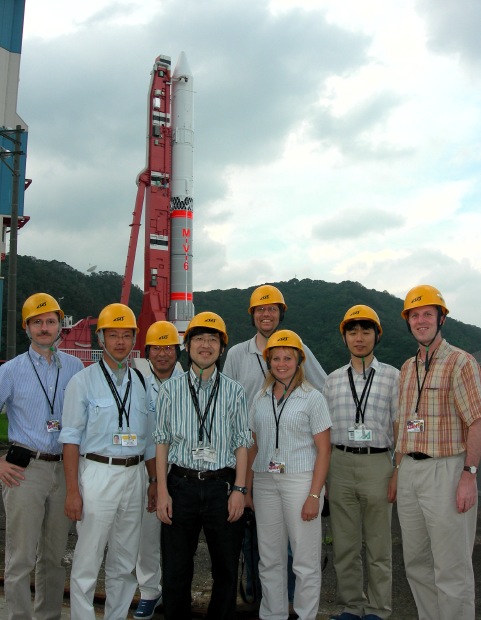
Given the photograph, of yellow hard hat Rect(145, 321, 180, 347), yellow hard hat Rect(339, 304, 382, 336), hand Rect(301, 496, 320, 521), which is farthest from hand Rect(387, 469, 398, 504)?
yellow hard hat Rect(145, 321, 180, 347)

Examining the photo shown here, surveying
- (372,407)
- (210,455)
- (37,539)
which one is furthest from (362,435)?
(37,539)

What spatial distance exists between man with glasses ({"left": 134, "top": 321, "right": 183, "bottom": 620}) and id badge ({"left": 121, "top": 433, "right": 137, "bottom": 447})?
309mm

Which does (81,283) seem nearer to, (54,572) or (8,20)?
(8,20)

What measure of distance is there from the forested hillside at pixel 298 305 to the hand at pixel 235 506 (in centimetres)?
3343

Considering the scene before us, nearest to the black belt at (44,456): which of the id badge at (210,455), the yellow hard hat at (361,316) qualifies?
the id badge at (210,455)

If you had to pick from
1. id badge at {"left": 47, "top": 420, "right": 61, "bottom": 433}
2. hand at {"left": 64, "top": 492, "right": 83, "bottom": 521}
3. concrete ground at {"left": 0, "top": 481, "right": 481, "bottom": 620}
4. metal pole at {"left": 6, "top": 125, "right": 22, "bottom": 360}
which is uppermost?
metal pole at {"left": 6, "top": 125, "right": 22, "bottom": 360}

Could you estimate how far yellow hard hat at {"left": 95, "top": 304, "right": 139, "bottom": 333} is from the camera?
147 inches

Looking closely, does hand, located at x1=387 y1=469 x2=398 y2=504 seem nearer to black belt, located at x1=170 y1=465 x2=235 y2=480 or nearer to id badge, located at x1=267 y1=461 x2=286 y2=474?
id badge, located at x1=267 y1=461 x2=286 y2=474

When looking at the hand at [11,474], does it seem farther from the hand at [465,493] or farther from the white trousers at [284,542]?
the hand at [465,493]

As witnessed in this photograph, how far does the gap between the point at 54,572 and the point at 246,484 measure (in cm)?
139

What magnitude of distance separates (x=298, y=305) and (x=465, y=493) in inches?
1977

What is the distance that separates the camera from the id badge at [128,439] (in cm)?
349

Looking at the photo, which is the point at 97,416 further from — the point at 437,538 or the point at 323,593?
the point at 323,593

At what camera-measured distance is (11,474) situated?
3.53 metres
